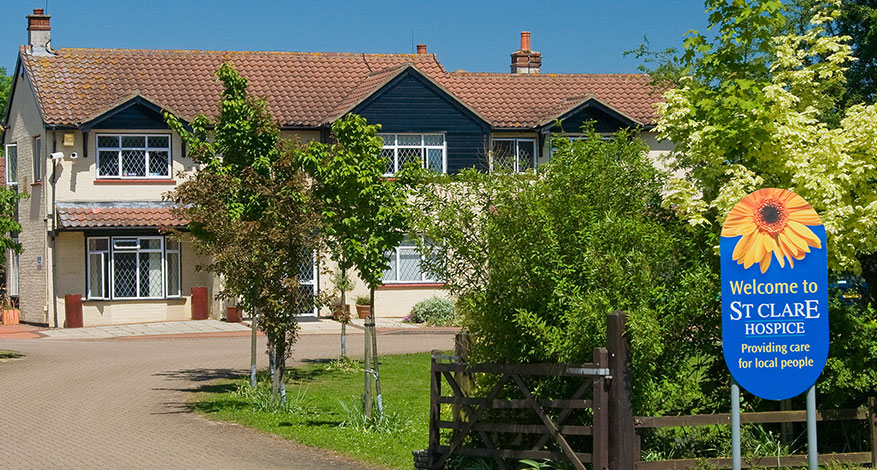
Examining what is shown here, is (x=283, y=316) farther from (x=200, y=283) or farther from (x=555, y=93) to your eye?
(x=555, y=93)

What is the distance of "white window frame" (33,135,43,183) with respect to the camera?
32.2 metres

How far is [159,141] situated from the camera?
3197 cm

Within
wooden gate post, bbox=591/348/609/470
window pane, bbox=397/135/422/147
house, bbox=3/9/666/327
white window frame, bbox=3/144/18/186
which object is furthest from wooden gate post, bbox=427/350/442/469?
white window frame, bbox=3/144/18/186

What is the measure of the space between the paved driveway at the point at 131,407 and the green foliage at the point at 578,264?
2725 mm

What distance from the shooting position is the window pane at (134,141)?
31672 mm

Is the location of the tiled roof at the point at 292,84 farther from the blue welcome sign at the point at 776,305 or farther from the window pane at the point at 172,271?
the blue welcome sign at the point at 776,305

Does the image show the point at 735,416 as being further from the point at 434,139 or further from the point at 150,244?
the point at 150,244

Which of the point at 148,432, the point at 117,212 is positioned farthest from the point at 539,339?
the point at 117,212

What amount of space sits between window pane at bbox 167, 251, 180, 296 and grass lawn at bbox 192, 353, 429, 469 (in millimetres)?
11682

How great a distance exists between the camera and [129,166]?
31.8 meters

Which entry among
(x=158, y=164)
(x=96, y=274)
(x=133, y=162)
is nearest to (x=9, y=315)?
(x=96, y=274)

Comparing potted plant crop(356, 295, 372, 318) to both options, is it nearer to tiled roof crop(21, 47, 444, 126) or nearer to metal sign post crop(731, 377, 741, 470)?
tiled roof crop(21, 47, 444, 126)

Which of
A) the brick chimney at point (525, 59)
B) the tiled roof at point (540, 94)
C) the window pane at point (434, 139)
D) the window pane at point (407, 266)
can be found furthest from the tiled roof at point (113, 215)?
the brick chimney at point (525, 59)

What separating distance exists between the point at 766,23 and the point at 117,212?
23161mm
